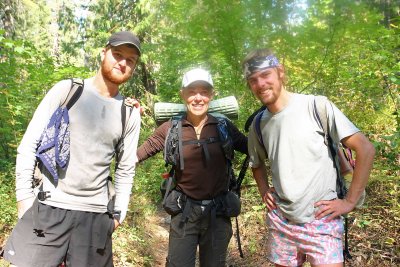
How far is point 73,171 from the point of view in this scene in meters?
2.46

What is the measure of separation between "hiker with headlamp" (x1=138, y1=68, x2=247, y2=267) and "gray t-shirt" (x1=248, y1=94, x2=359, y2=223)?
2.64 ft

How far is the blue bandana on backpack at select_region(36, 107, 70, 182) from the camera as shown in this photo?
2.38m

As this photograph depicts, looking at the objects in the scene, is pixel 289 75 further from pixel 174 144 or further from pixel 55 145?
pixel 55 145

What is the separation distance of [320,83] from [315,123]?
4.39m

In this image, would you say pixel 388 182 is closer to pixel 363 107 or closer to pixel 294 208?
pixel 363 107

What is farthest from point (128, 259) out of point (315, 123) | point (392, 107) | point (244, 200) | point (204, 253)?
point (392, 107)

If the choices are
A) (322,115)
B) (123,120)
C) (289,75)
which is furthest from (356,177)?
(289,75)

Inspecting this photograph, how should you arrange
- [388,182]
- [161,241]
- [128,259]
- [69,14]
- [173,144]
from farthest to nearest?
[69,14]
[161,241]
[388,182]
[128,259]
[173,144]

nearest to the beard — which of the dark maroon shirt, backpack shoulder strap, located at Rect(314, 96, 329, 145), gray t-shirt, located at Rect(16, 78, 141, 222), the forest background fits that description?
gray t-shirt, located at Rect(16, 78, 141, 222)

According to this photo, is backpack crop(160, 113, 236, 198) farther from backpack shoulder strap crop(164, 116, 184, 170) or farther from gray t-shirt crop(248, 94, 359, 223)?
gray t-shirt crop(248, 94, 359, 223)

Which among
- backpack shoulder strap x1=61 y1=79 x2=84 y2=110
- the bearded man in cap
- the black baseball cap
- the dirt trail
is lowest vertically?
the dirt trail

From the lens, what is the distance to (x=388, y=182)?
5625mm

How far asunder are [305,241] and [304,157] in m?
0.62

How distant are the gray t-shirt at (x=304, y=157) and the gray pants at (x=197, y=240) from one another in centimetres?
92
